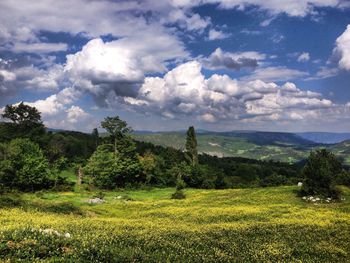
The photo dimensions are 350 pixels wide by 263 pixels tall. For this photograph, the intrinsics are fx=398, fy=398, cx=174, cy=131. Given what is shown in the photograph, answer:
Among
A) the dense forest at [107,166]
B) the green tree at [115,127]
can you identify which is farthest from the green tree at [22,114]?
the green tree at [115,127]

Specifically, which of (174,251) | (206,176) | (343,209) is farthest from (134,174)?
(174,251)

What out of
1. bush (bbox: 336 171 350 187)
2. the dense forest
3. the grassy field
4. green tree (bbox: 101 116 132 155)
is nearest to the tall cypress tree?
the dense forest

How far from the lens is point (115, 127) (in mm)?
123688

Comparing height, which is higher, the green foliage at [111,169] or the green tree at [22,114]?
the green tree at [22,114]

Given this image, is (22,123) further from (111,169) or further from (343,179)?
(343,179)

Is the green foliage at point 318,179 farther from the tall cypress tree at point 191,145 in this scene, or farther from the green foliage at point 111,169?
the tall cypress tree at point 191,145

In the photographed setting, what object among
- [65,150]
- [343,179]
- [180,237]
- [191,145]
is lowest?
[343,179]

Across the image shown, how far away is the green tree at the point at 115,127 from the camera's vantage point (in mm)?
123062

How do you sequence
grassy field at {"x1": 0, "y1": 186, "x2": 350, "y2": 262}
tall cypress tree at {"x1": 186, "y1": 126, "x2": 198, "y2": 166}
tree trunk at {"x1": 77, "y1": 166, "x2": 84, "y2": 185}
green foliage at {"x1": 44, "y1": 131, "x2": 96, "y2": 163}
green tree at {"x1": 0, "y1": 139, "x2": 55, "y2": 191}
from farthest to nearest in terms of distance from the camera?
1. tall cypress tree at {"x1": 186, "y1": 126, "x2": 198, "y2": 166}
2. green foliage at {"x1": 44, "y1": 131, "x2": 96, "y2": 163}
3. tree trunk at {"x1": 77, "y1": 166, "x2": 84, "y2": 185}
4. green tree at {"x1": 0, "y1": 139, "x2": 55, "y2": 191}
5. grassy field at {"x1": 0, "y1": 186, "x2": 350, "y2": 262}

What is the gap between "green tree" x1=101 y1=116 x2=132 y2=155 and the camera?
123 m

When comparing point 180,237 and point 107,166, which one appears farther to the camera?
point 107,166

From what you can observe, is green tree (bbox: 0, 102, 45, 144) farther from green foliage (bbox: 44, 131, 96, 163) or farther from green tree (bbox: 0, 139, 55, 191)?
green tree (bbox: 0, 139, 55, 191)

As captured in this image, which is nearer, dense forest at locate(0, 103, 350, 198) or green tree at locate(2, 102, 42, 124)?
dense forest at locate(0, 103, 350, 198)

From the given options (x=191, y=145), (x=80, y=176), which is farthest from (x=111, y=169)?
(x=191, y=145)
